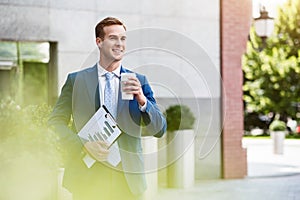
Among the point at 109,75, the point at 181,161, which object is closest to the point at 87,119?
the point at 109,75

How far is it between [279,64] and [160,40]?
18925 millimetres

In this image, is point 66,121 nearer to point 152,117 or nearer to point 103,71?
point 103,71

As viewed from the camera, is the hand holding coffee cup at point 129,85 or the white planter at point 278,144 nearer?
the hand holding coffee cup at point 129,85

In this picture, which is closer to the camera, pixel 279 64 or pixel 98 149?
pixel 98 149

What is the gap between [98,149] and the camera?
2840 mm

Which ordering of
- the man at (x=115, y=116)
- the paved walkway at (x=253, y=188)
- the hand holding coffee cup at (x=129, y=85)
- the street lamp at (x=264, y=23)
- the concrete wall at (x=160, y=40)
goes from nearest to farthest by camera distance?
the hand holding coffee cup at (x=129, y=85) < the man at (x=115, y=116) < the paved walkway at (x=253, y=188) < the concrete wall at (x=160, y=40) < the street lamp at (x=264, y=23)

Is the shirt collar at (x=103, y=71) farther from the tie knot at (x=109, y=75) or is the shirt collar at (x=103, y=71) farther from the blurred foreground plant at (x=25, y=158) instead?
the blurred foreground plant at (x=25, y=158)

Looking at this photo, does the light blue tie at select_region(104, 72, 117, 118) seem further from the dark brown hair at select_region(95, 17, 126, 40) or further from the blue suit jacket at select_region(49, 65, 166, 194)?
the dark brown hair at select_region(95, 17, 126, 40)

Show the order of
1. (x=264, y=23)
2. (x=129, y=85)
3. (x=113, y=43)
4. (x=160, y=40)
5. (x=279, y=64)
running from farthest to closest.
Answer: (x=279, y=64), (x=264, y=23), (x=160, y=40), (x=113, y=43), (x=129, y=85)

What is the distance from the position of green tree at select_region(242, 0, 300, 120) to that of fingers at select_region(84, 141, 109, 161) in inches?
980

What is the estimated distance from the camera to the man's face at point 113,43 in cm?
291

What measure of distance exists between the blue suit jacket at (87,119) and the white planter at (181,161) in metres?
6.17

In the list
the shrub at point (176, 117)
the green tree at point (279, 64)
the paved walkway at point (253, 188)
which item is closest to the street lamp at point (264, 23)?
the shrub at point (176, 117)

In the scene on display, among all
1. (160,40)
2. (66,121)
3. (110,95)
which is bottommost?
(66,121)
